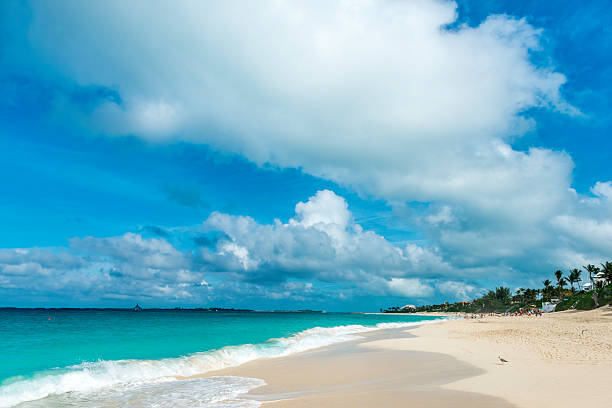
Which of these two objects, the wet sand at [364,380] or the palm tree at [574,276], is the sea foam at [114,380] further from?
the palm tree at [574,276]

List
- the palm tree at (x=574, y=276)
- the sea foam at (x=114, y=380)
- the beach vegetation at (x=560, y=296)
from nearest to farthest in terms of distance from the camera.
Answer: the sea foam at (x=114, y=380)
the beach vegetation at (x=560, y=296)
the palm tree at (x=574, y=276)

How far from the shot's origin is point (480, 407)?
28.3 feet

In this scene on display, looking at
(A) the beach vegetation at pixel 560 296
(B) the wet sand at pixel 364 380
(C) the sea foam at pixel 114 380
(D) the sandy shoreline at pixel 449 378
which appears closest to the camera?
(D) the sandy shoreline at pixel 449 378

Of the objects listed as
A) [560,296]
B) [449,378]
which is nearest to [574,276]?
[560,296]

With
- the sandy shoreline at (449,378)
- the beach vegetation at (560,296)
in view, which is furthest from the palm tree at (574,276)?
the sandy shoreline at (449,378)

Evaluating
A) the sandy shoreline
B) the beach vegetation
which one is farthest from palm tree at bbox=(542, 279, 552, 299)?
the sandy shoreline

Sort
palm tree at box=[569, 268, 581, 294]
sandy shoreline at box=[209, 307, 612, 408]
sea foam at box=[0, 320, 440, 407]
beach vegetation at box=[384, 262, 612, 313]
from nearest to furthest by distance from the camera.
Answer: sandy shoreline at box=[209, 307, 612, 408], sea foam at box=[0, 320, 440, 407], beach vegetation at box=[384, 262, 612, 313], palm tree at box=[569, 268, 581, 294]

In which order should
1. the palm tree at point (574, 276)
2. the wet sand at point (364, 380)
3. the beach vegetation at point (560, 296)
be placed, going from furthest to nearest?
the palm tree at point (574, 276) < the beach vegetation at point (560, 296) < the wet sand at point (364, 380)

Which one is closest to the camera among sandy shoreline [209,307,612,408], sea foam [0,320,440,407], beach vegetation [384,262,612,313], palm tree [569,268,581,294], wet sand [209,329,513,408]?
sandy shoreline [209,307,612,408]

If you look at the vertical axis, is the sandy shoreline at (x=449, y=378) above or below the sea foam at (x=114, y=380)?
above

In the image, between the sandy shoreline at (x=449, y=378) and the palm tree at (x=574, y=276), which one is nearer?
the sandy shoreline at (x=449, y=378)

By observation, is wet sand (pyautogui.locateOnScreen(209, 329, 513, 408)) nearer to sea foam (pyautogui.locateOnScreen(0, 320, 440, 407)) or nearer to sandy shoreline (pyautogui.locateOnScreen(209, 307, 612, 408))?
sandy shoreline (pyautogui.locateOnScreen(209, 307, 612, 408))

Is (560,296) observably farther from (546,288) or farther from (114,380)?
(114,380)

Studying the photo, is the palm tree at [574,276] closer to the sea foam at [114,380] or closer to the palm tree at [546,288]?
the palm tree at [546,288]
